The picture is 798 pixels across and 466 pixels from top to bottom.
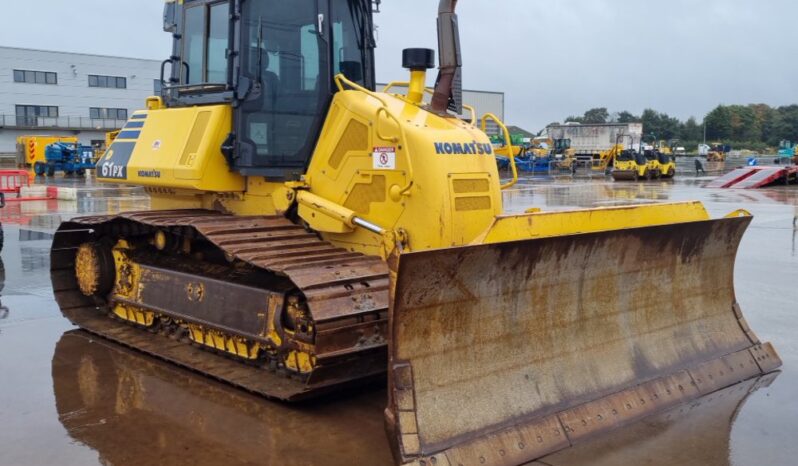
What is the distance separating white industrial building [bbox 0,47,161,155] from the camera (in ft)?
201

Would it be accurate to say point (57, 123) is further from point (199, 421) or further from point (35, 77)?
point (199, 421)

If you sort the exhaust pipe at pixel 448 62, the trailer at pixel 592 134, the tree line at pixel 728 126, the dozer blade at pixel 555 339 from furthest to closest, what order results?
the tree line at pixel 728 126 < the trailer at pixel 592 134 < the exhaust pipe at pixel 448 62 < the dozer blade at pixel 555 339

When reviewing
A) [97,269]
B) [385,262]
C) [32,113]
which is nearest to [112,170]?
[97,269]

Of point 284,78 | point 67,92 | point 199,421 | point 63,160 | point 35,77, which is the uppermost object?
point 35,77

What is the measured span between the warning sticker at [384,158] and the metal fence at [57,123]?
60.8 m

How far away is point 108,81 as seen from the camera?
215 feet

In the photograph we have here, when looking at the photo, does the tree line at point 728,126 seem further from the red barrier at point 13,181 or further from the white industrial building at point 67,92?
the red barrier at point 13,181

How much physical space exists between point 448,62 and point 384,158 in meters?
0.96

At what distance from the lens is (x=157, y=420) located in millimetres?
5402

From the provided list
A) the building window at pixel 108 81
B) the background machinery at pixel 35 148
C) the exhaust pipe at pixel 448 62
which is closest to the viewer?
the exhaust pipe at pixel 448 62

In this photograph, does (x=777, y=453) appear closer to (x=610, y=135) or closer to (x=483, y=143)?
(x=483, y=143)

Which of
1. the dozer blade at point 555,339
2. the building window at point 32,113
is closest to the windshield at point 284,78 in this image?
the dozer blade at point 555,339

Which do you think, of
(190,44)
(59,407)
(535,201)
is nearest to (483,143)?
(190,44)

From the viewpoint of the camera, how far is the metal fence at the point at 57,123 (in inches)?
2404
